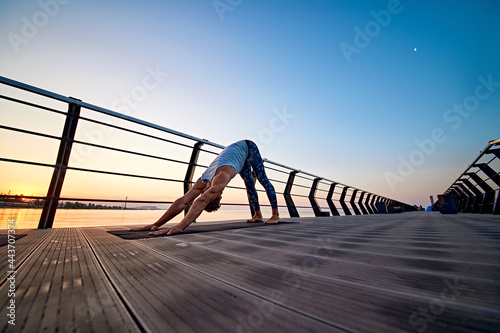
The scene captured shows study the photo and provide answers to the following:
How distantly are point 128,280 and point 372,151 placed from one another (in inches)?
813

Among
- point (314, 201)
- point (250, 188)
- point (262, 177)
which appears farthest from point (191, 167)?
point (314, 201)

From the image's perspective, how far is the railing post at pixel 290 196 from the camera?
479cm

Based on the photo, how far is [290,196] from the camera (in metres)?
4.92

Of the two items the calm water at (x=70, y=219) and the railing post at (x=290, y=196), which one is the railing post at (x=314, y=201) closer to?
the railing post at (x=290, y=196)

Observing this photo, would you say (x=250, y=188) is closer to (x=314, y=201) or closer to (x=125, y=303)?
(x=125, y=303)

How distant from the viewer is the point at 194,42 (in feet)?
26.9

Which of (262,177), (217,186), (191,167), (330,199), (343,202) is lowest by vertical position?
(343,202)

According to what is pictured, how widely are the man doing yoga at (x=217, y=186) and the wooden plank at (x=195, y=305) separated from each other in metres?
1.01

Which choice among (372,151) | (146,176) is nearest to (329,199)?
(146,176)

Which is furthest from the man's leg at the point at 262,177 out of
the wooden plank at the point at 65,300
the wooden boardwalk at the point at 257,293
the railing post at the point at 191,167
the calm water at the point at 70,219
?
the wooden plank at the point at 65,300

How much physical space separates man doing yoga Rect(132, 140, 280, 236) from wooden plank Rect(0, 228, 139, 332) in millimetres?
897

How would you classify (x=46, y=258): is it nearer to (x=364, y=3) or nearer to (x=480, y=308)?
(x=480, y=308)

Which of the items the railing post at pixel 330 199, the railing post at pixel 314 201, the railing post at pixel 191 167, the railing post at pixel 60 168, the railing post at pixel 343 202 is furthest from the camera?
the railing post at pixel 343 202

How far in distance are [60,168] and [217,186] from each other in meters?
1.75
